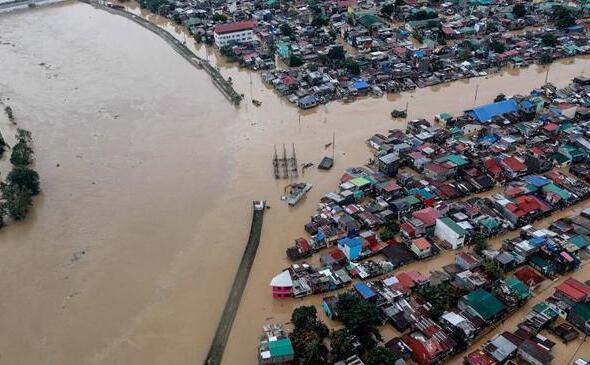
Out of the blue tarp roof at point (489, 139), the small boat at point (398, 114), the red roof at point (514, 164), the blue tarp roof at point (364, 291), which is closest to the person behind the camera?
the blue tarp roof at point (364, 291)

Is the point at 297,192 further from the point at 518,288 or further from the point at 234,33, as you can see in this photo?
the point at 234,33

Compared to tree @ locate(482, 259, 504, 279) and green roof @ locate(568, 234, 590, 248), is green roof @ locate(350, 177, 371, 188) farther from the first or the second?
green roof @ locate(568, 234, 590, 248)

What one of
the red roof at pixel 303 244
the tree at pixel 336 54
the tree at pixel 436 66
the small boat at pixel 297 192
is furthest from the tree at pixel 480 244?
the tree at pixel 336 54

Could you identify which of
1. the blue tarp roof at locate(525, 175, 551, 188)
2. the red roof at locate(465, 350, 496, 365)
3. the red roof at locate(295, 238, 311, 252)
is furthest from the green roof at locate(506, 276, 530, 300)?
the red roof at locate(295, 238, 311, 252)

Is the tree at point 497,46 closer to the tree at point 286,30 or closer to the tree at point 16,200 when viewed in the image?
the tree at point 286,30

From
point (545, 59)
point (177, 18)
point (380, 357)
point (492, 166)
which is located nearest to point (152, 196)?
point (380, 357)
